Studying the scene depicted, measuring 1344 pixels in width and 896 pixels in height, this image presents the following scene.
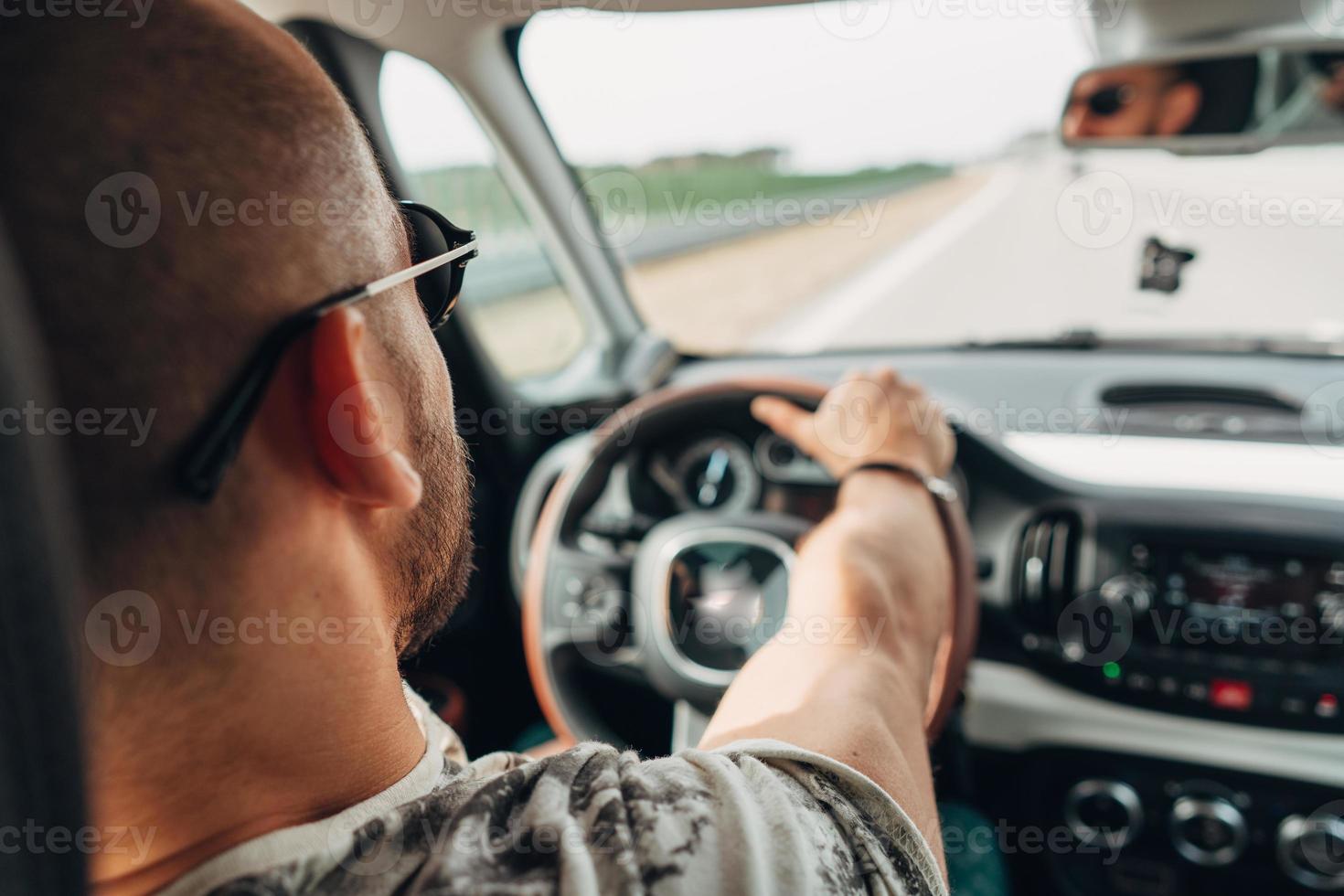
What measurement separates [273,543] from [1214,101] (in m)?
2.27

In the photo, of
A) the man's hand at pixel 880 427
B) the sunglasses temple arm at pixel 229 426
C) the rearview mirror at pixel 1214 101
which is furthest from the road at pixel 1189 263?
the sunglasses temple arm at pixel 229 426

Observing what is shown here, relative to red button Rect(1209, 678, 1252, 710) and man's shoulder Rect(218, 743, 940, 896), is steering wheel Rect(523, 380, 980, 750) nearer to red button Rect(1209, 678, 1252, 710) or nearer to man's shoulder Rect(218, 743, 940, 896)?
red button Rect(1209, 678, 1252, 710)

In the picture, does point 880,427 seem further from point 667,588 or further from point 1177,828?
point 1177,828

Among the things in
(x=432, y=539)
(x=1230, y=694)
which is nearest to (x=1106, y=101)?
(x=1230, y=694)

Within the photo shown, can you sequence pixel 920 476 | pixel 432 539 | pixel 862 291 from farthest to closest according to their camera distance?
1. pixel 862 291
2. pixel 920 476
3. pixel 432 539

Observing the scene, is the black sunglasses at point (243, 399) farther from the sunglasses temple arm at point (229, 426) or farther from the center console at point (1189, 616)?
the center console at point (1189, 616)

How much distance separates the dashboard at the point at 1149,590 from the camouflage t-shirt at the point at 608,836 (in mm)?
1517

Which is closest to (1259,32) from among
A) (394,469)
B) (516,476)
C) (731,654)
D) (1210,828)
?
(731,654)

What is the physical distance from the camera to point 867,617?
1.48 meters

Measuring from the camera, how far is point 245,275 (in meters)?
0.78

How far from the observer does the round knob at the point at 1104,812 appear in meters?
2.46

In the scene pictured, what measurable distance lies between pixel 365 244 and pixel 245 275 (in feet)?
0.55

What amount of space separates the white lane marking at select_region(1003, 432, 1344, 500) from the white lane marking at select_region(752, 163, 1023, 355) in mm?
955

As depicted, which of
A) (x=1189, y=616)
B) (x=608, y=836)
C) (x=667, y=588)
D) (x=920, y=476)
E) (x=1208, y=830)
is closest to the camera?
(x=608, y=836)
